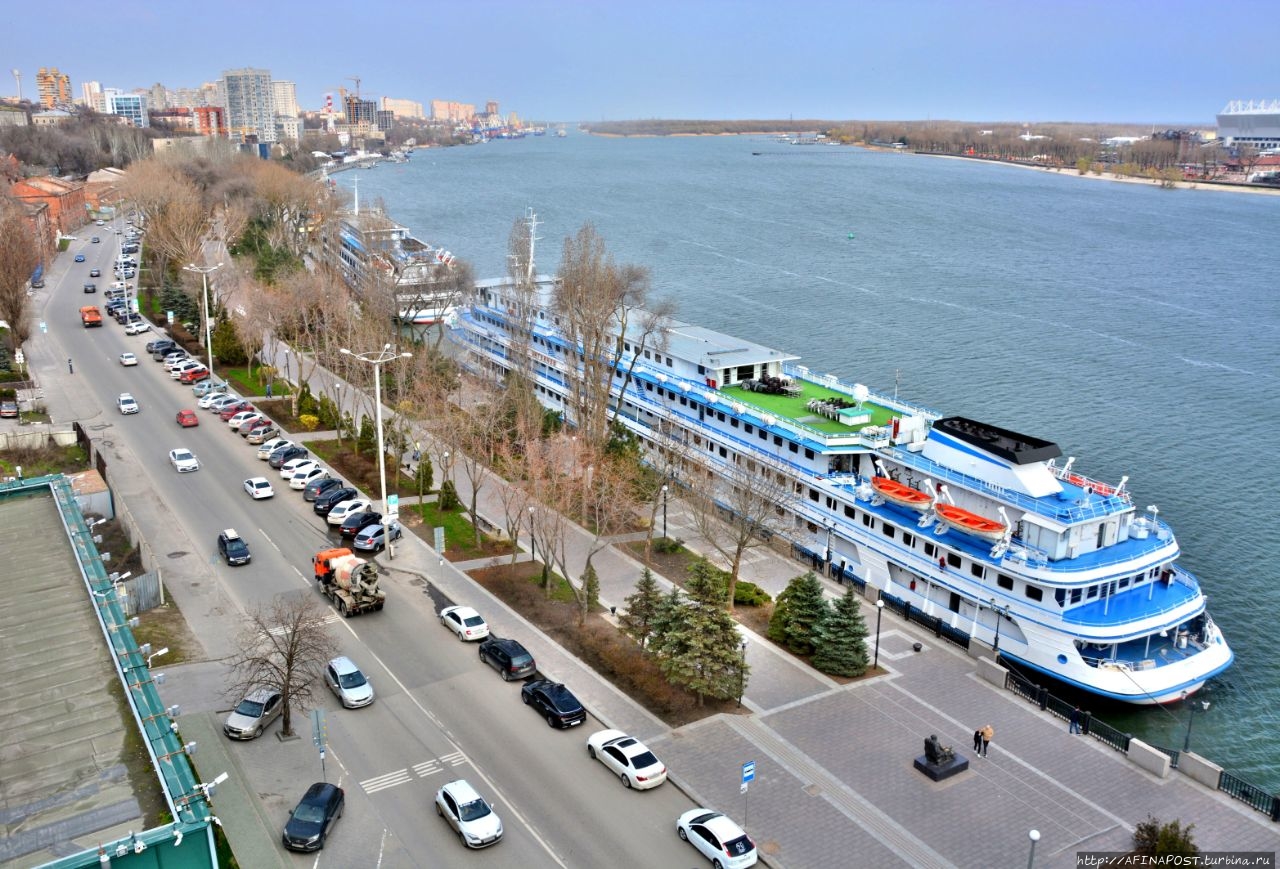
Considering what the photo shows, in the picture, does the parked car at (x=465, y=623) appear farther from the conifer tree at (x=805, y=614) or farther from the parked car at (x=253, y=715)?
the conifer tree at (x=805, y=614)

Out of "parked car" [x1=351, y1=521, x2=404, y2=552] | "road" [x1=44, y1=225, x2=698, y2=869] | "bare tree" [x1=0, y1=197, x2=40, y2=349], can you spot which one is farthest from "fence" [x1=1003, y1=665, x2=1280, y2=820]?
"bare tree" [x1=0, y1=197, x2=40, y2=349]

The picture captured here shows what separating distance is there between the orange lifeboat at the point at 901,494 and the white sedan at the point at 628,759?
14.3m

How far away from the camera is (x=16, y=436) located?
141 ft

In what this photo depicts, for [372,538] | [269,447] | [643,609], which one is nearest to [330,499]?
[372,538]

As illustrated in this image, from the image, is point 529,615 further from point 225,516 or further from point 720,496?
point 225,516

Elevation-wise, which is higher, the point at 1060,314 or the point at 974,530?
the point at 1060,314

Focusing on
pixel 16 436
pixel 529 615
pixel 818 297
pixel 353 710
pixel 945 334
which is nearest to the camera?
pixel 353 710

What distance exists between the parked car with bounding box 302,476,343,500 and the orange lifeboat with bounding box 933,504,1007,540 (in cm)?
2371

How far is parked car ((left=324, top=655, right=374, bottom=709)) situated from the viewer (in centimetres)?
2466

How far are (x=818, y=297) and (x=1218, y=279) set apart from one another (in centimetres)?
4232

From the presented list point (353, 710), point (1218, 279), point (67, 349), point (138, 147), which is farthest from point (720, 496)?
point (138, 147)

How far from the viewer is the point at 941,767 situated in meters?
22.7

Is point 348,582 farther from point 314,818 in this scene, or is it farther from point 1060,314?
point 1060,314

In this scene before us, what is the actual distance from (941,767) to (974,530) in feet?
31.8
